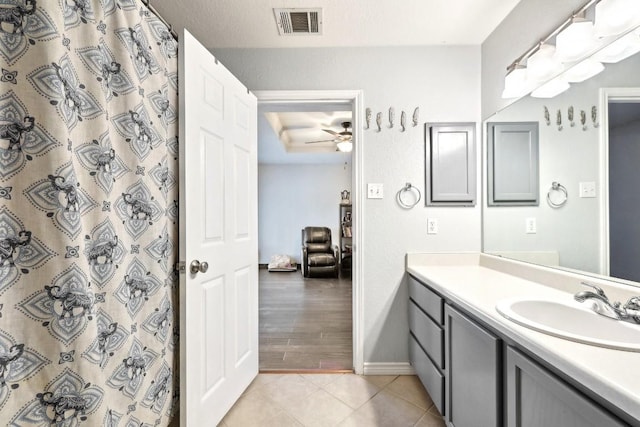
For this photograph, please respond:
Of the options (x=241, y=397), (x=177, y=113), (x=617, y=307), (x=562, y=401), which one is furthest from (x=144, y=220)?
(x=617, y=307)

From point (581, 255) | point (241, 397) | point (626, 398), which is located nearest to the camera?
point (626, 398)

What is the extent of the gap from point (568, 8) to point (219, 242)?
7.05 ft

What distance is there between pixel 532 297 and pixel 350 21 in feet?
6.10

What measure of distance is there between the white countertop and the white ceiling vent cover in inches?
67.0

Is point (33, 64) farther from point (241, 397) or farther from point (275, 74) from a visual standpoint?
point (241, 397)

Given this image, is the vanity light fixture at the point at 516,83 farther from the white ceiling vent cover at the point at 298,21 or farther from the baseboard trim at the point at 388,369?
the baseboard trim at the point at 388,369

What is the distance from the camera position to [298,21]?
6.07 ft

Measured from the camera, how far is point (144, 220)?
4.00ft

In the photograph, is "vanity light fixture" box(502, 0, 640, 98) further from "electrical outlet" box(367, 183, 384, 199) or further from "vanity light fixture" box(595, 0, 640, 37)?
"electrical outlet" box(367, 183, 384, 199)

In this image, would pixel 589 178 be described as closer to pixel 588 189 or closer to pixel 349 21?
pixel 588 189

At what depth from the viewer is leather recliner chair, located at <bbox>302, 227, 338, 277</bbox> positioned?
5605 millimetres

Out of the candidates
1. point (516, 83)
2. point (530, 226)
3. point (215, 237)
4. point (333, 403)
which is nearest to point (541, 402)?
point (530, 226)

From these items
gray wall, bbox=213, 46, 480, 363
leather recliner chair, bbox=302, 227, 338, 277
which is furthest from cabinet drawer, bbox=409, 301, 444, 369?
leather recliner chair, bbox=302, 227, 338, 277

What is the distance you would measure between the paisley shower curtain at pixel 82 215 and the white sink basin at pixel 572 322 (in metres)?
1.41
